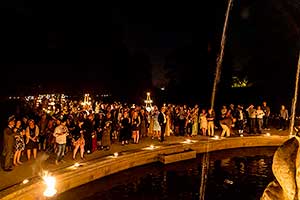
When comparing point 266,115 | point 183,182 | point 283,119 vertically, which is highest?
point 266,115

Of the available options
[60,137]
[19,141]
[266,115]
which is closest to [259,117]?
[266,115]

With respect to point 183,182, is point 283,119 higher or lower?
higher

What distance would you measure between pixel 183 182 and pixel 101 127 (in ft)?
14.8

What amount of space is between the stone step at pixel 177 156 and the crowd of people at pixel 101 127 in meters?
2.02

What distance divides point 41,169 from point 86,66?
26.5 metres

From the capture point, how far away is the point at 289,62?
30938 millimetres

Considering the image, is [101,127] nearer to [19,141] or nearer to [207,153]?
[19,141]

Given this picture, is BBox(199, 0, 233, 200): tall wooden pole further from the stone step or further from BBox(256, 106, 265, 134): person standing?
BBox(256, 106, 265, 134): person standing

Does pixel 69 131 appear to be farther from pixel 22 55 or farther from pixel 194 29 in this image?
pixel 194 29

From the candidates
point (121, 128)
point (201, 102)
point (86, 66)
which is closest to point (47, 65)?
point (86, 66)

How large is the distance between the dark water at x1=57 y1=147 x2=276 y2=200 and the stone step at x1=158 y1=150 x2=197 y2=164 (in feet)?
0.78

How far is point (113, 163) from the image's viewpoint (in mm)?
14297

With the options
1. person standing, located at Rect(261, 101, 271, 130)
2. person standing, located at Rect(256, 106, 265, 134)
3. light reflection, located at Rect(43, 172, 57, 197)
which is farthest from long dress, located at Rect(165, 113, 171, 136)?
light reflection, located at Rect(43, 172, 57, 197)

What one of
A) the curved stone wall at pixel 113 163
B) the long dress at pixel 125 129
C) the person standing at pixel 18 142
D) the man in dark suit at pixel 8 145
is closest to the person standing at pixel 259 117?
the curved stone wall at pixel 113 163
